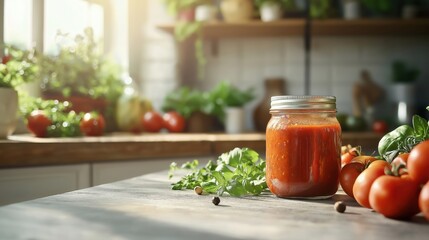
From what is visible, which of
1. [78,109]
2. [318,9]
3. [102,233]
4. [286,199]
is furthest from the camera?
[318,9]

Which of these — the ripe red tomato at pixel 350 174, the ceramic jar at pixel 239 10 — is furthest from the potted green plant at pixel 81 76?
the ripe red tomato at pixel 350 174

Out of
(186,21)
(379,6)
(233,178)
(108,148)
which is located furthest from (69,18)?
(233,178)

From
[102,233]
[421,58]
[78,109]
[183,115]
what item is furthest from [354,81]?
[102,233]

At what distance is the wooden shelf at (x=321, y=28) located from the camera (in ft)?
11.0

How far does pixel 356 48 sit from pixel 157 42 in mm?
1330

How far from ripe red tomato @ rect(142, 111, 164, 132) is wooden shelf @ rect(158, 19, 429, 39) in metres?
0.57

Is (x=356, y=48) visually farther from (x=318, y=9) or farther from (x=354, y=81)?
(x=318, y=9)

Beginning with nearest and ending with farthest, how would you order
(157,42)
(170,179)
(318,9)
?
(170,179)
(318,9)
(157,42)

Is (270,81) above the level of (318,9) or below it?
below

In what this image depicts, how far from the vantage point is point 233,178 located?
3.85ft

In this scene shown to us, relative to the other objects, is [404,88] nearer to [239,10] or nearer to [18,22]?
[239,10]

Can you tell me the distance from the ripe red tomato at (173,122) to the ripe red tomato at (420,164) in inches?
100

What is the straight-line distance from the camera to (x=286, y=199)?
3.64 ft

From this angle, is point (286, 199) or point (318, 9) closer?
point (286, 199)
